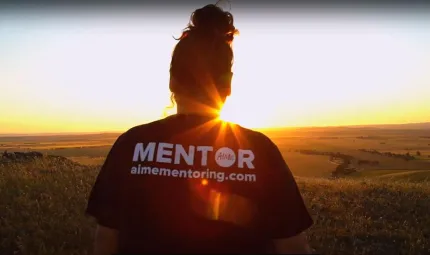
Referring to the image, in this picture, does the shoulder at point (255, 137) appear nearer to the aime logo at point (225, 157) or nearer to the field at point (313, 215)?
the aime logo at point (225, 157)

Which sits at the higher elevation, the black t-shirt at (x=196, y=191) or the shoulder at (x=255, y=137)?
the shoulder at (x=255, y=137)

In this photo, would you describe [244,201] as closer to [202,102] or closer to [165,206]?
[165,206]

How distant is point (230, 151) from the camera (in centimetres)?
224

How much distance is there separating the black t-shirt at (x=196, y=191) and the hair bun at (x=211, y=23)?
19.1 inches

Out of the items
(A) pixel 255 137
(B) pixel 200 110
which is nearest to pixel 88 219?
(B) pixel 200 110

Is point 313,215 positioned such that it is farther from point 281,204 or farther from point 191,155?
point 191,155

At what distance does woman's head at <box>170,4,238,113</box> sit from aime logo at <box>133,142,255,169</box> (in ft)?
0.89

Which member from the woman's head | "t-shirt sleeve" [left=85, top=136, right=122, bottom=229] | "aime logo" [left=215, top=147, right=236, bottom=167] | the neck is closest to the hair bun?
the woman's head

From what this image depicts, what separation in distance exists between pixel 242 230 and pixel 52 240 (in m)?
5.14

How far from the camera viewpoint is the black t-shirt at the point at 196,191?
2.11 metres

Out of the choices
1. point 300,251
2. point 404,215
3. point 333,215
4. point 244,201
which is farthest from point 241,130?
point 404,215

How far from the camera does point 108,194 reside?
2.24m

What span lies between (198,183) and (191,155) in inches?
5.9

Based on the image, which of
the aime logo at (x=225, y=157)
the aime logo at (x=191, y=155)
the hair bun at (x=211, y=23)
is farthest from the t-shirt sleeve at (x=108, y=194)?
the hair bun at (x=211, y=23)
